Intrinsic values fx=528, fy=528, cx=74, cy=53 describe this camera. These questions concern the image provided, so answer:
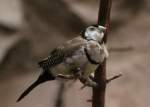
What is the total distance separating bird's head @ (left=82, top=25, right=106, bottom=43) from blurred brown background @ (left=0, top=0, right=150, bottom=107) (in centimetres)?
84

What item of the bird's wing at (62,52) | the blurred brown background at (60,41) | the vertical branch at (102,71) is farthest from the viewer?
the blurred brown background at (60,41)

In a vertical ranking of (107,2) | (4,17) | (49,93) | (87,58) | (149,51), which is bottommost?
(49,93)

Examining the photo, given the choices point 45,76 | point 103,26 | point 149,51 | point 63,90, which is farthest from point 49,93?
point 103,26

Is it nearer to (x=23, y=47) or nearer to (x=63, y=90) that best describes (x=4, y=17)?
(x=23, y=47)

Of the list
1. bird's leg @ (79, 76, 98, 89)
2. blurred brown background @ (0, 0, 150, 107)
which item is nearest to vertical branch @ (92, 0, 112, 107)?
bird's leg @ (79, 76, 98, 89)

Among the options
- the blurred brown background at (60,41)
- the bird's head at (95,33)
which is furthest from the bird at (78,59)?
the blurred brown background at (60,41)

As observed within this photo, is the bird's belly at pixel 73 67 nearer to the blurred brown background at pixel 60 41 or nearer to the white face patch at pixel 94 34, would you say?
the white face patch at pixel 94 34

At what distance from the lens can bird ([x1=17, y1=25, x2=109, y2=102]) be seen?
930mm

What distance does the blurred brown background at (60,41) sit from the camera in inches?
71.5

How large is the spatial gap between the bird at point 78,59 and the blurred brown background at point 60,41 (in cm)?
80

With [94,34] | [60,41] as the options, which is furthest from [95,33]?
[60,41]

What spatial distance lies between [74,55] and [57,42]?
93cm

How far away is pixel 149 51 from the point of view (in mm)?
1859

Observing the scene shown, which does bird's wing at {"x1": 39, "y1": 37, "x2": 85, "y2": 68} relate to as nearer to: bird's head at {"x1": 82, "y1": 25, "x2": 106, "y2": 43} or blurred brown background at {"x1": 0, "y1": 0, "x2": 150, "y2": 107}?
bird's head at {"x1": 82, "y1": 25, "x2": 106, "y2": 43}
